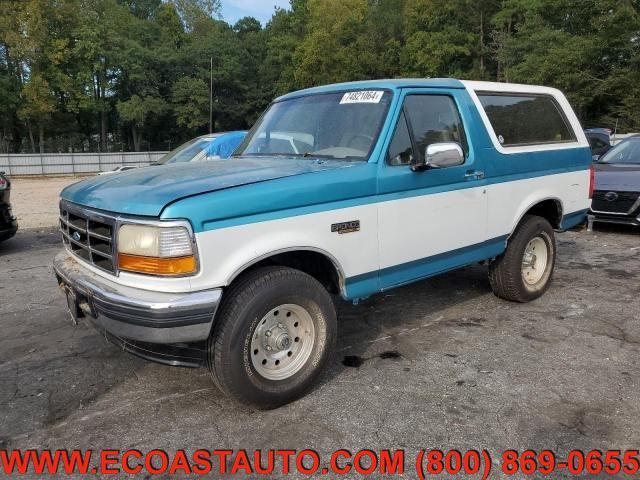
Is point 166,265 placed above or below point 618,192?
above

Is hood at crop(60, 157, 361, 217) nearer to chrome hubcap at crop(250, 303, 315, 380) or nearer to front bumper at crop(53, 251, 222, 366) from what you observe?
front bumper at crop(53, 251, 222, 366)

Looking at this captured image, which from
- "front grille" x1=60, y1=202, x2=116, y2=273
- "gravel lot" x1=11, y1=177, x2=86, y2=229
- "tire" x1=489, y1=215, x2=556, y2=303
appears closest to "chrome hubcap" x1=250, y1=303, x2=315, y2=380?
"front grille" x1=60, y1=202, x2=116, y2=273

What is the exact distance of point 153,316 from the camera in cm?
283

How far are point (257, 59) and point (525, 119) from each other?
206ft

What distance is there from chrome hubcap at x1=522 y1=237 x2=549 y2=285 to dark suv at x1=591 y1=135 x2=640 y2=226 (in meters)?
4.09

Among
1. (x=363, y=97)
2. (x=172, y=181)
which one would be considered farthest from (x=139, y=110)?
(x=172, y=181)

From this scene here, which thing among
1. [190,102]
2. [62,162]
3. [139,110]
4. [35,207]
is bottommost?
[35,207]

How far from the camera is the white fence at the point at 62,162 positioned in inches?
1149

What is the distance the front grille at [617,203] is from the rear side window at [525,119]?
12.1 feet

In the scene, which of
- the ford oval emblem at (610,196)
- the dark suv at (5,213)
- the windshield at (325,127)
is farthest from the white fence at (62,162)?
the windshield at (325,127)

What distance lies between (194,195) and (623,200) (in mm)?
8124

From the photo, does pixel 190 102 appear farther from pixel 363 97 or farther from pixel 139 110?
pixel 363 97

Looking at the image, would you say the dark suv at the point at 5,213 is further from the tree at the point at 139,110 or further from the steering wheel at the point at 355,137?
the tree at the point at 139,110

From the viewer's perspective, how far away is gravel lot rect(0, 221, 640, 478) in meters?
3.07
